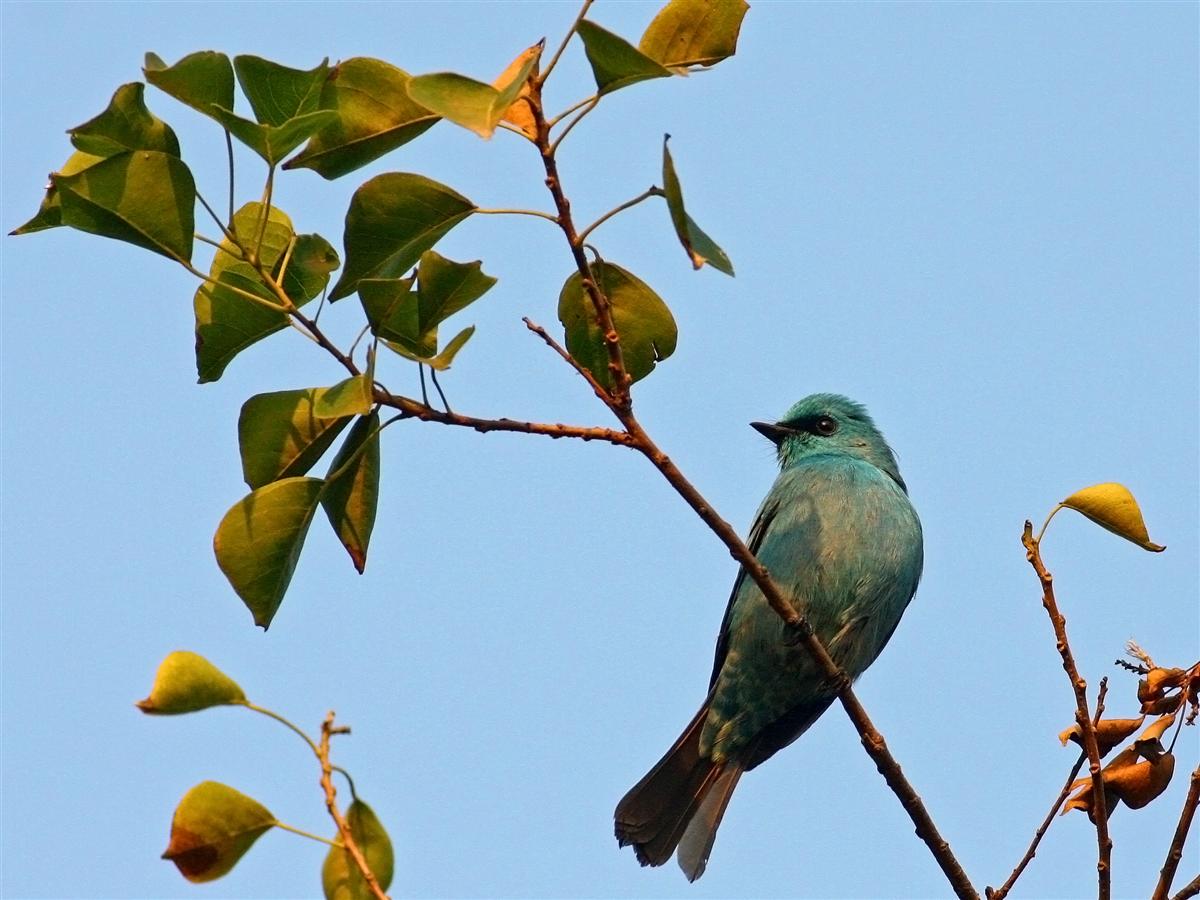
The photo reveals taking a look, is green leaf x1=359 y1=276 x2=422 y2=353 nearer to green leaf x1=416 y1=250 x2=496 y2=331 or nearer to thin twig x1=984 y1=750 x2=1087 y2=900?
green leaf x1=416 y1=250 x2=496 y2=331

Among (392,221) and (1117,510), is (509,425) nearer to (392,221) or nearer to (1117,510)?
(392,221)

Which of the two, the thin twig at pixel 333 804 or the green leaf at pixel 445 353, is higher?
the green leaf at pixel 445 353

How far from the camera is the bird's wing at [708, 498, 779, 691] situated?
22.9 ft

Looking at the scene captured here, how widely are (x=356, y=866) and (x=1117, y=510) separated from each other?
7.30 feet

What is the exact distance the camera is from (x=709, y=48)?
337 cm

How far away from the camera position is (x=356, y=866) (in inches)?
115

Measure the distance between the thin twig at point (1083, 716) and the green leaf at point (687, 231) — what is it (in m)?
1.25

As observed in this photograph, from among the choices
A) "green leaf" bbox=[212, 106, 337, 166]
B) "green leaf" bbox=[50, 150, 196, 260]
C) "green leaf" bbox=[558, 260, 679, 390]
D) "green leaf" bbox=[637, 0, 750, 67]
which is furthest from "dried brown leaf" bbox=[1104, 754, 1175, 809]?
"green leaf" bbox=[50, 150, 196, 260]

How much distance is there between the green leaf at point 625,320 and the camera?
3848 millimetres

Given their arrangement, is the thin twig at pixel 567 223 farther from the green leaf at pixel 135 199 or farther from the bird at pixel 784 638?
the bird at pixel 784 638

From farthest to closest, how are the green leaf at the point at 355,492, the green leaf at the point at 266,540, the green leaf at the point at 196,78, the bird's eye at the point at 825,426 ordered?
1. the bird's eye at the point at 825,426
2. the green leaf at the point at 355,492
3. the green leaf at the point at 266,540
4. the green leaf at the point at 196,78

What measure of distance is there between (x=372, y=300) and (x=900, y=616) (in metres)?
4.21

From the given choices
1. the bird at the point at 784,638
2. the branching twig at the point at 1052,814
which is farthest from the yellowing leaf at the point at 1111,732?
the bird at the point at 784,638

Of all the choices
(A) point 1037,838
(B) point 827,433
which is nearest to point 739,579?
(B) point 827,433
